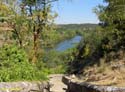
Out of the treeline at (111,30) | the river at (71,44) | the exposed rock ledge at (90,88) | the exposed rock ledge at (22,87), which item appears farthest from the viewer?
the river at (71,44)

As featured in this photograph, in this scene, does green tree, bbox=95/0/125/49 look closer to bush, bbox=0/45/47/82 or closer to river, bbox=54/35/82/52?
bush, bbox=0/45/47/82

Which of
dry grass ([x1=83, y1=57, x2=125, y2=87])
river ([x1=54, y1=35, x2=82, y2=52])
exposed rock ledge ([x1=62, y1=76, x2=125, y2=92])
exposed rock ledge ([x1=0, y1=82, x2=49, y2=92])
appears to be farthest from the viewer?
river ([x1=54, y1=35, x2=82, y2=52])

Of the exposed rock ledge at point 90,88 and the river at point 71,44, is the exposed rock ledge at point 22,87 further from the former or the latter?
the river at point 71,44

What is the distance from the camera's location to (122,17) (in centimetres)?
1953

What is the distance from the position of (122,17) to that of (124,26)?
105 centimetres

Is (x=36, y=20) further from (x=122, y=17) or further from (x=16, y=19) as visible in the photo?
(x=122, y=17)

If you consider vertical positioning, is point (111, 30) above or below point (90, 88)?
Result: above

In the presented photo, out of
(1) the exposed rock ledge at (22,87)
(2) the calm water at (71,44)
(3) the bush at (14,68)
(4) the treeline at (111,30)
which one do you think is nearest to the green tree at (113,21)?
(4) the treeline at (111,30)

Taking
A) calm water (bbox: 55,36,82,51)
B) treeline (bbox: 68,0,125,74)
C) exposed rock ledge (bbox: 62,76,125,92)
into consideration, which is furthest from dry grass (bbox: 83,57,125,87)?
calm water (bbox: 55,36,82,51)

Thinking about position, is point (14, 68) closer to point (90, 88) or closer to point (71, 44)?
point (90, 88)

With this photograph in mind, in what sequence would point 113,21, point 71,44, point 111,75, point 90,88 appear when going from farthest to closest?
point 71,44 < point 113,21 < point 111,75 < point 90,88

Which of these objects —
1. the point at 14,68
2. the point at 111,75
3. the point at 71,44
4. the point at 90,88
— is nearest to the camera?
the point at 14,68

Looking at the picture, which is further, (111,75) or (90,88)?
(111,75)

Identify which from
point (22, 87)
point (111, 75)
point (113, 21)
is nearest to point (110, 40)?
point (113, 21)
